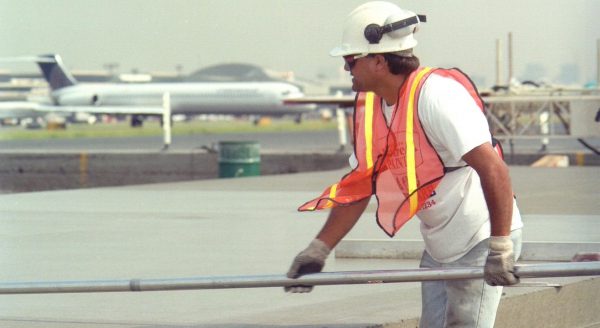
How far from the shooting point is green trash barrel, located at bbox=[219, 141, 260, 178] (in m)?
23.1

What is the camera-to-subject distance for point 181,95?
84500mm

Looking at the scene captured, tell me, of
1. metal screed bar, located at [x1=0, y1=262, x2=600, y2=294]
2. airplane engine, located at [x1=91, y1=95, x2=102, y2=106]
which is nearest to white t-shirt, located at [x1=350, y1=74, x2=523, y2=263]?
metal screed bar, located at [x1=0, y1=262, x2=600, y2=294]

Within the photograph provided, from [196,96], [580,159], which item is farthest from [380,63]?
[196,96]

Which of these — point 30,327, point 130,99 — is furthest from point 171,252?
point 130,99

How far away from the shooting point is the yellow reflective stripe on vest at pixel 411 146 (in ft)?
15.4

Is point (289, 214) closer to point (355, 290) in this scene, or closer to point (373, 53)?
point (355, 290)

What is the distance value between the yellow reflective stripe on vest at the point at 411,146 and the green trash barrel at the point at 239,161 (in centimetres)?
1830

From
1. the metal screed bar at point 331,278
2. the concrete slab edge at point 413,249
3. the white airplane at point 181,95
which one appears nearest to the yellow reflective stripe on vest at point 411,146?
the metal screed bar at point 331,278

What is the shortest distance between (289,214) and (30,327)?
7.00m

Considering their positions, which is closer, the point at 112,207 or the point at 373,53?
the point at 373,53

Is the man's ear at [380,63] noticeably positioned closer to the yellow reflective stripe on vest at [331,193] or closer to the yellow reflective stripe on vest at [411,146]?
the yellow reflective stripe on vest at [411,146]

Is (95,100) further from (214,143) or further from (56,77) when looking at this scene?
(214,143)

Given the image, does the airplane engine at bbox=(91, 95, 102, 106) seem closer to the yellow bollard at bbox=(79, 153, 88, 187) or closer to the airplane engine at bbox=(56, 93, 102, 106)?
the airplane engine at bbox=(56, 93, 102, 106)

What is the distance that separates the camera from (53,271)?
8.84 metres
